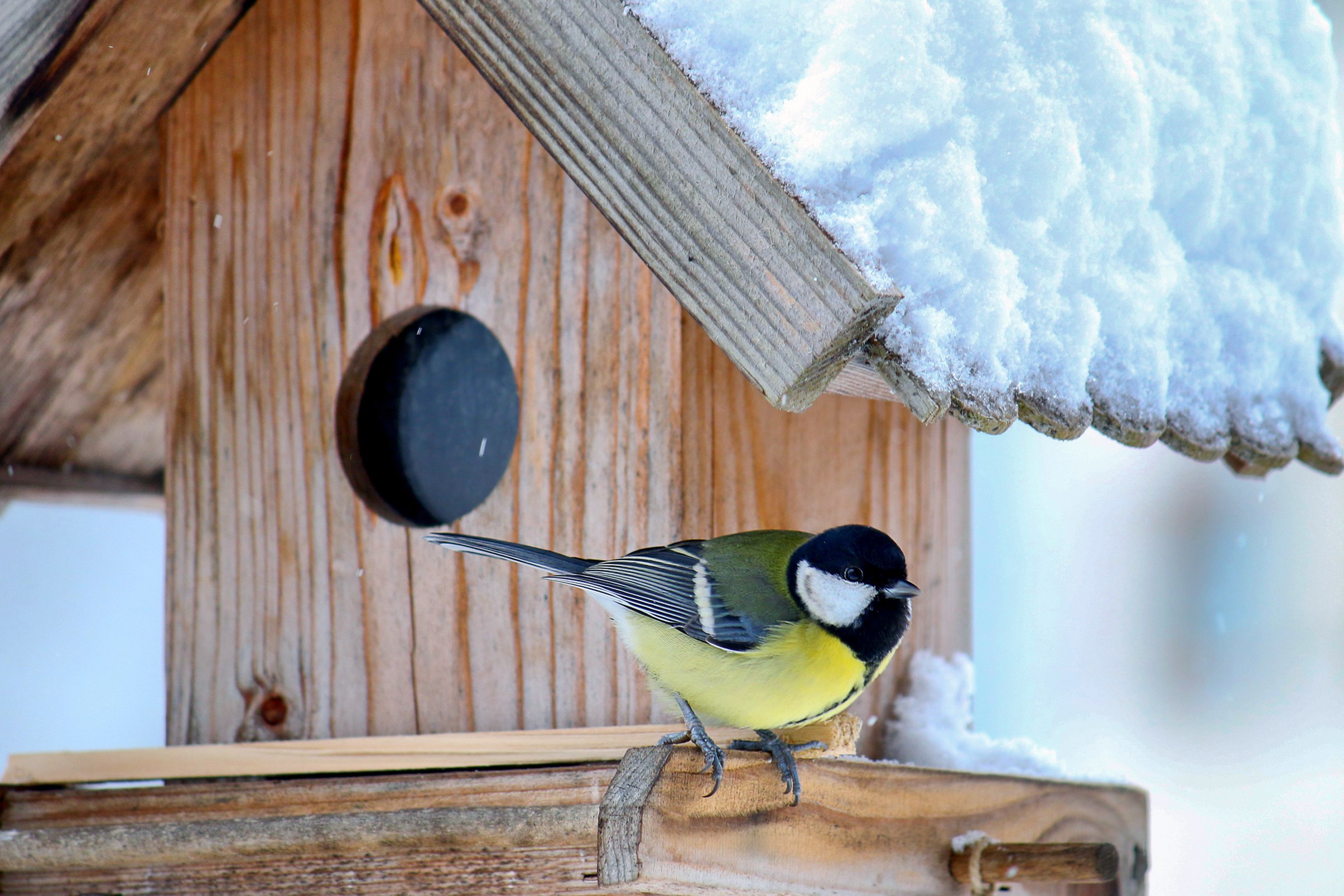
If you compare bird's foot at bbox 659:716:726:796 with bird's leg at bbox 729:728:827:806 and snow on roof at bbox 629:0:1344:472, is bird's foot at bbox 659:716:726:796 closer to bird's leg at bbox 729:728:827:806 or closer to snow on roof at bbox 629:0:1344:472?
bird's leg at bbox 729:728:827:806

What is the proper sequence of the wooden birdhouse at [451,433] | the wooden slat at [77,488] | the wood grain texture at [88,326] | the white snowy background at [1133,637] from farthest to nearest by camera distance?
the white snowy background at [1133,637], the wooden slat at [77,488], the wood grain texture at [88,326], the wooden birdhouse at [451,433]

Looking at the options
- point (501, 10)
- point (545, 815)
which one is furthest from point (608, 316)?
point (545, 815)

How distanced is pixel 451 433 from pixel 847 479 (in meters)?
0.60

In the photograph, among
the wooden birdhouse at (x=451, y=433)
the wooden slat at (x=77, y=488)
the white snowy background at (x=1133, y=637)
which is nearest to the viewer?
the wooden birdhouse at (x=451, y=433)

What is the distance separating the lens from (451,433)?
1.90 meters

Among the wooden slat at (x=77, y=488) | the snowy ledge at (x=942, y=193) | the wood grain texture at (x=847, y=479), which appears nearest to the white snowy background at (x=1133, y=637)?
the wooden slat at (x=77, y=488)

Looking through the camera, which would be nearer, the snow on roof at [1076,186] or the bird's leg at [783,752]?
the snow on roof at [1076,186]

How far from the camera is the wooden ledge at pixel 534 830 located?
1255mm

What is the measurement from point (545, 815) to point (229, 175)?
47.8 inches

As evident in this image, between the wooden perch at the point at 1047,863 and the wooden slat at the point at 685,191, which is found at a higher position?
the wooden slat at the point at 685,191

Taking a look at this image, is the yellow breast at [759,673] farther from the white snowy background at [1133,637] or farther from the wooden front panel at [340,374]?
the white snowy background at [1133,637]

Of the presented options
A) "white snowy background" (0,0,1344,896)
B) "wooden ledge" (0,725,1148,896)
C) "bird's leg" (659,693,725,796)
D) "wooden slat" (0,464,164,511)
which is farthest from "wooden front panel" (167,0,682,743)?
"white snowy background" (0,0,1344,896)

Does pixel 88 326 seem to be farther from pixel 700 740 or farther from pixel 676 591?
pixel 700 740

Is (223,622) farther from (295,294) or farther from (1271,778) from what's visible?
(1271,778)
